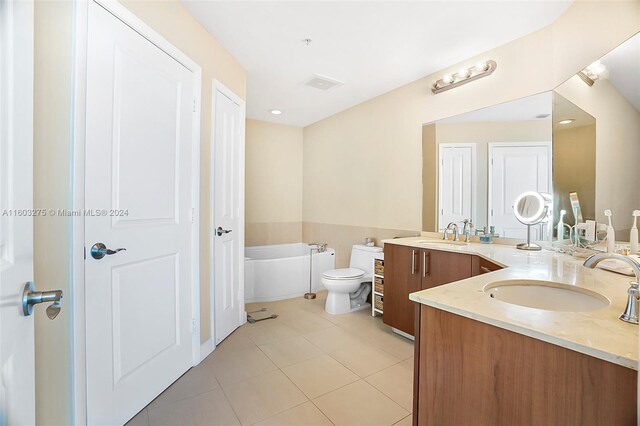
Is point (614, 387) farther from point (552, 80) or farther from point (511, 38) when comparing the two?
point (511, 38)

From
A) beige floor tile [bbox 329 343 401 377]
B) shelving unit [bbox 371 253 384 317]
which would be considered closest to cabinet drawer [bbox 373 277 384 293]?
shelving unit [bbox 371 253 384 317]

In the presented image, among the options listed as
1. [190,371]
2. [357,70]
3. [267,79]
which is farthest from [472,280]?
[267,79]

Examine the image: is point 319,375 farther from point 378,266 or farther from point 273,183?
point 273,183

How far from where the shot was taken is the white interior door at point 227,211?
2344 mm

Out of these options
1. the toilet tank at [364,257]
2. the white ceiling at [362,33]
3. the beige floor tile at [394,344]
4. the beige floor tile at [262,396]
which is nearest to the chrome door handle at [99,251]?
the beige floor tile at [262,396]

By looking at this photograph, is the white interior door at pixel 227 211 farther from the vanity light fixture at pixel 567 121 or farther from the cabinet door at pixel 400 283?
the vanity light fixture at pixel 567 121

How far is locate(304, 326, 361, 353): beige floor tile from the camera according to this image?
2.41 meters

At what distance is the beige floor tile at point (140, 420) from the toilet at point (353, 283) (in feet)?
6.04

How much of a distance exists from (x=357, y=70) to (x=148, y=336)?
8.67 feet

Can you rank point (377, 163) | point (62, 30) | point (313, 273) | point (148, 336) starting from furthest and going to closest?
1. point (313, 273)
2. point (377, 163)
3. point (148, 336)
4. point (62, 30)

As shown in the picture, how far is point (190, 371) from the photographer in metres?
2.00

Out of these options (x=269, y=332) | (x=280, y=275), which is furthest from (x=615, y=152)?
(x=280, y=275)

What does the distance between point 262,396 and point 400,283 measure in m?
1.39

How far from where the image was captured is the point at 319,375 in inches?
78.2
